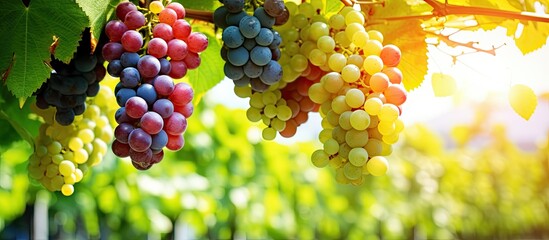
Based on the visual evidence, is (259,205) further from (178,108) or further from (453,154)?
(453,154)

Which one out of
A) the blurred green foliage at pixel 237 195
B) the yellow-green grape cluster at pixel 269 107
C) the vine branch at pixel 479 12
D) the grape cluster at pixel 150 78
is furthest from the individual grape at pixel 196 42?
the blurred green foliage at pixel 237 195

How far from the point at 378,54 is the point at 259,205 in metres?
2.68

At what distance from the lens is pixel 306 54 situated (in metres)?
0.65

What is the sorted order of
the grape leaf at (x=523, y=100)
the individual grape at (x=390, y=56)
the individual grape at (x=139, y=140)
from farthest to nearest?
the grape leaf at (x=523, y=100), the individual grape at (x=390, y=56), the individual grape at (x=139, y=140)

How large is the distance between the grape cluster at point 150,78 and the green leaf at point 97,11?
0.01 m

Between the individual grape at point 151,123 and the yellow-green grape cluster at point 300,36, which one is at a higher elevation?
the individual grape at point 151,123

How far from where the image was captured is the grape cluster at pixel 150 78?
0.52m

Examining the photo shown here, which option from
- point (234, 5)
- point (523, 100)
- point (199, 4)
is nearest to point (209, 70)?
point (199, 4)

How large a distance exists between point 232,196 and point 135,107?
259 cm

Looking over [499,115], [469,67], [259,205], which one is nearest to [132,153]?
[469,67]

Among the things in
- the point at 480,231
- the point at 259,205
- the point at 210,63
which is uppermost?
the point at 210,63

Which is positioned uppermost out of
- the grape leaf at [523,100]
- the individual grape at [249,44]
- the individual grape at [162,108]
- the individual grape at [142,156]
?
the individual grape at [249,44]

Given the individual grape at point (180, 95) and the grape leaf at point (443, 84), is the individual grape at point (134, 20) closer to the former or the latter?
the individual grape at point (180, 95)

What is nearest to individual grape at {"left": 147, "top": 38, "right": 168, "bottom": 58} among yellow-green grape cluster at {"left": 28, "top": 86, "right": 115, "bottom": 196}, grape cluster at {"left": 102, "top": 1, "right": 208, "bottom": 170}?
grape cluster at {"left": 102, "top": 1, "right": 208, "bottom": 170}
